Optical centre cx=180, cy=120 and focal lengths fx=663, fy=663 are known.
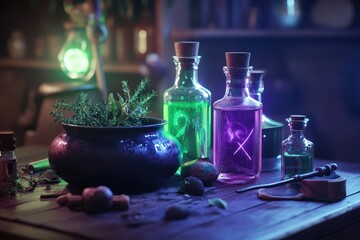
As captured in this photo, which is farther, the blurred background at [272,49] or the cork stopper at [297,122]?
the blurred background at [272,49]

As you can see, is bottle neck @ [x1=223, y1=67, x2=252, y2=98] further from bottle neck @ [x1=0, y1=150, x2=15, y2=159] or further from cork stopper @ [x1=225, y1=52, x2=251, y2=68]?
bottle neck @ [x1=0, y1=150, x2=15, y2=159]

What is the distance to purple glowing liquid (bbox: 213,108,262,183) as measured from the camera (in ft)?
4.91

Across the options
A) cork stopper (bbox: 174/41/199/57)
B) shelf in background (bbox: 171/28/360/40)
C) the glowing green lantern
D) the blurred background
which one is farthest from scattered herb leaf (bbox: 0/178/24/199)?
shelf in background (bbox: 171/28/360/40)

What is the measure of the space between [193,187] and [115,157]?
174 millimetres

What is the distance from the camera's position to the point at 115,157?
1.33 metres

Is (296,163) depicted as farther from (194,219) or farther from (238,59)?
(194,219)

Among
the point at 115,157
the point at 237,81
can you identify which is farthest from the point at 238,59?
the point at 115,157

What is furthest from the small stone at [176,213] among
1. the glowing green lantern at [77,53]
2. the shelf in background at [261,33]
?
the shelf in background at [261,33]

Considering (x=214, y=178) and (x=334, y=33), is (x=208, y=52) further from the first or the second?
(x=214, y=178)

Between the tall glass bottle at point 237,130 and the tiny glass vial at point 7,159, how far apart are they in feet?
1.49

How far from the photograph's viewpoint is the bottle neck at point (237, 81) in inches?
58.5

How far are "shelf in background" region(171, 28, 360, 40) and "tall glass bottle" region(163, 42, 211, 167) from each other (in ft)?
5.59

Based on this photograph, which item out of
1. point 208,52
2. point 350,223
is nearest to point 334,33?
point 208,52

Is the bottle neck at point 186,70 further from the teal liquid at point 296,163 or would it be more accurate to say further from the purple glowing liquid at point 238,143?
the teal liquid at point 296,163
